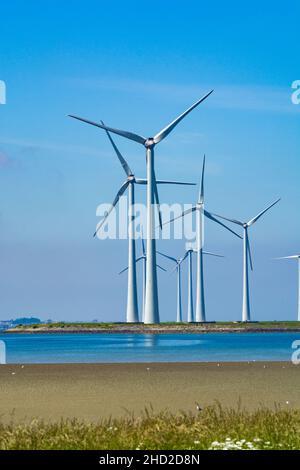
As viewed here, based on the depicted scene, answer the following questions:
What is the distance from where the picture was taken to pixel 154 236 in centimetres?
13250

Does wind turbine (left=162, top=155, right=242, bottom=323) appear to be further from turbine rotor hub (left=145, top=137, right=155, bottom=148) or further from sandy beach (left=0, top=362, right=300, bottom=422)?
sandy beach (left=0, top=362, right=300, bottom=422)

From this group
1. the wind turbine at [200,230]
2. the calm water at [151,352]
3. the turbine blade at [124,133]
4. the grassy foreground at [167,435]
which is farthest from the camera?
the wind turbine at [200,230]

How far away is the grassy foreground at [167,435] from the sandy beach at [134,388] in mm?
3202

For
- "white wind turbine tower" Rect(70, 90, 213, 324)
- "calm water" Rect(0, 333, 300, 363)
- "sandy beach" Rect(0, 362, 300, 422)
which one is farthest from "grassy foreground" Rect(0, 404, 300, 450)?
"white wind turbine tower" Rect(70, 90, 213, 324)

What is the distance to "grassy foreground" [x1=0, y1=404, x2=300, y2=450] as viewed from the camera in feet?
54.8

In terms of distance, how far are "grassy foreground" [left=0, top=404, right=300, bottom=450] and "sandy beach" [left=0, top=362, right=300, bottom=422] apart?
126 inches

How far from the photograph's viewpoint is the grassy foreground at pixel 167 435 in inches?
658

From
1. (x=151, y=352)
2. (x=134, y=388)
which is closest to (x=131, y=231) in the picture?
(x=151, y=352)

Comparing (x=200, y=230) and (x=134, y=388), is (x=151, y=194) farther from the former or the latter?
(x=134, y=388)

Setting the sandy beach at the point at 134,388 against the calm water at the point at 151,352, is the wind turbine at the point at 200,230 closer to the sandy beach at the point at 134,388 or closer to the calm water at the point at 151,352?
the calm water at the point at 151,352

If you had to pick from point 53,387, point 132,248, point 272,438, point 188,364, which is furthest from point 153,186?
point 272,438

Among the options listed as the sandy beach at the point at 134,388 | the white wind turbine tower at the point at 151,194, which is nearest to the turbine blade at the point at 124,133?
the white wind turbine tower at the point at 151,194
